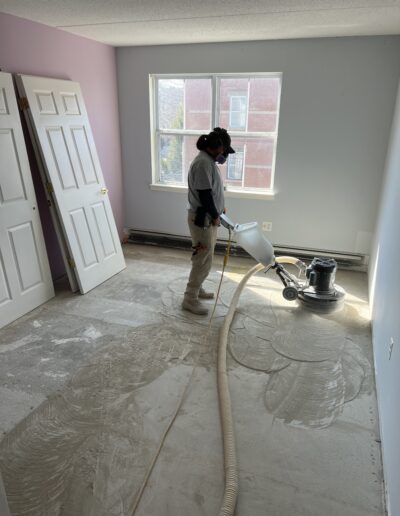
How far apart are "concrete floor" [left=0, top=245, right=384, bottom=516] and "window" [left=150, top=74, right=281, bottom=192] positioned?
1.72 metres

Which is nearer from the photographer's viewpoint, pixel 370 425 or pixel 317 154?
pixel 370 425

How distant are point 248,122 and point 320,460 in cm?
342

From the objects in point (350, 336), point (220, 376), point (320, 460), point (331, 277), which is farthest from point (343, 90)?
point (320, 460)

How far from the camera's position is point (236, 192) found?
175 inches

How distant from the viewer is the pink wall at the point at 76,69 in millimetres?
3072

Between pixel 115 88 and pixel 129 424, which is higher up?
pixel 115 88

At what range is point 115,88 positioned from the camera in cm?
446

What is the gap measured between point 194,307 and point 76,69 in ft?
8.52

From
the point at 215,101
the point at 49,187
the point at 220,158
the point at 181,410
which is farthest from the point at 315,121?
the point at 181,410

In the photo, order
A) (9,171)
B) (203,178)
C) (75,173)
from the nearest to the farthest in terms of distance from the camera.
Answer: (203,178) < (9,171) < (75,173)

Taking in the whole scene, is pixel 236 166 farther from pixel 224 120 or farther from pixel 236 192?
pixel 224 120

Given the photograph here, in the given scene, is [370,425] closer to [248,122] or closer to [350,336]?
[350,336]

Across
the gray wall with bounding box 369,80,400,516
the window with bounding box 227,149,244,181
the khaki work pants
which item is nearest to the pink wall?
the window with bounding box 227,149,244,181

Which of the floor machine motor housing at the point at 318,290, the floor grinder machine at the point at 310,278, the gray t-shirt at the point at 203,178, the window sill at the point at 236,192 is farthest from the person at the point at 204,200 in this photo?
the window sill at the point at 236,192
